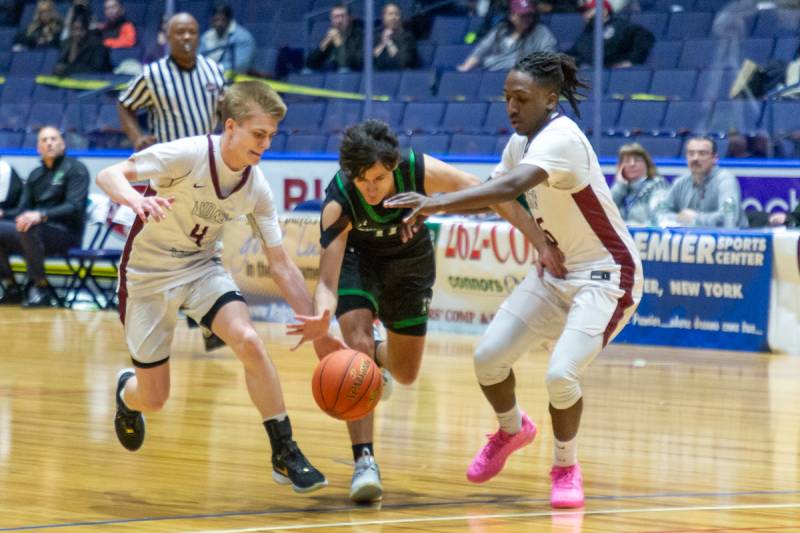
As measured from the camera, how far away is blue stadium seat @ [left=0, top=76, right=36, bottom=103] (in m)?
16.4

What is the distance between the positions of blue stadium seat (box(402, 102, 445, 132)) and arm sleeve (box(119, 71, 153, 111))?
414 cm

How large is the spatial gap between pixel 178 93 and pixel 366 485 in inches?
180

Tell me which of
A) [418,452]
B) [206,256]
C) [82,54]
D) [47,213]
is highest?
[82,54]

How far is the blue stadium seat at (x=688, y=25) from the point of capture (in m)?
12.6

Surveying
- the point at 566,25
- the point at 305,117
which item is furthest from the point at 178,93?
the point at 566,25

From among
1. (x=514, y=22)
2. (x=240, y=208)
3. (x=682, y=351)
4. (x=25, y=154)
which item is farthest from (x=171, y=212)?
(x=25, y=154)

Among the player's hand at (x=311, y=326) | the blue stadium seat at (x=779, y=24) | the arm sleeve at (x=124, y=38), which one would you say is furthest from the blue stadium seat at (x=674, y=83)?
the player's hand at (x=311, y=326)

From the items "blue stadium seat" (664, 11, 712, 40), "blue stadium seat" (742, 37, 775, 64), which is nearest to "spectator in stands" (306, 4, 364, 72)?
"blue stadium seat" (664, 11, 712, 40)

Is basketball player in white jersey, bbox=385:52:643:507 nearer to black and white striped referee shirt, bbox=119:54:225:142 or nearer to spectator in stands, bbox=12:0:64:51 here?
black and white striped referee shirt, bbox=119:54:225:142

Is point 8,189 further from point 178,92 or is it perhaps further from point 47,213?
point 178,92

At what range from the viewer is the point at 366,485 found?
18.2 ft

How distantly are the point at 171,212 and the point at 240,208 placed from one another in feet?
0.96

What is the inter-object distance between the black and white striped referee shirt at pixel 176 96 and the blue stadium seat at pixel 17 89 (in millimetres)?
7125

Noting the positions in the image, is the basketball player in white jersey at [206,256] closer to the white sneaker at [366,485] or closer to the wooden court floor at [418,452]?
the white sneaker at [366,485]
